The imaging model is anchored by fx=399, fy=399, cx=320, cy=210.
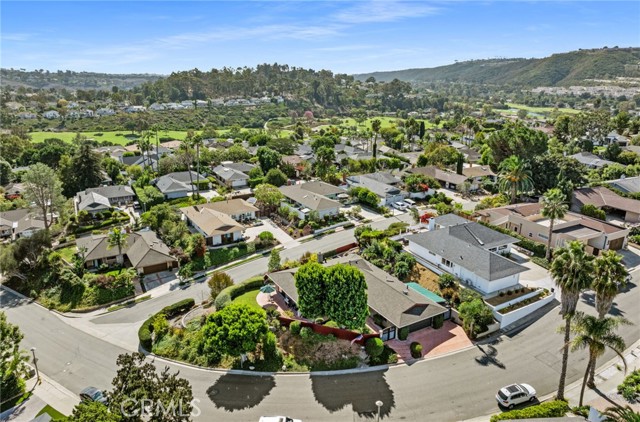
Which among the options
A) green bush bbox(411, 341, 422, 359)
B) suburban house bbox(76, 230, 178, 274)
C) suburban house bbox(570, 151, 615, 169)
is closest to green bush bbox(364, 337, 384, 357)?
green bush bbox(411, 341, 422, 359)

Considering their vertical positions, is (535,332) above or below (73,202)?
below

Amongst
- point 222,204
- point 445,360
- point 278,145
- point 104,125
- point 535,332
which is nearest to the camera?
point 445,360

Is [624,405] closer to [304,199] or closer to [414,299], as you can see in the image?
[414,299]

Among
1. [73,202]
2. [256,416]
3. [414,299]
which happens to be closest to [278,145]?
[73,202]

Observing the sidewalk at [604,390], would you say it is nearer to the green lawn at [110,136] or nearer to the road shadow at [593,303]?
the road shadow at [593,303]

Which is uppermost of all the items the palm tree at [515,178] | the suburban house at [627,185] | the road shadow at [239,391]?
the palm tree at [515,178]

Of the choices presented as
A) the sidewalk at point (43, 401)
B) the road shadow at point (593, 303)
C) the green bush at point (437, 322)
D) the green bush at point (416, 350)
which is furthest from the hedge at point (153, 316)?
the road shadow at point (593, 303)

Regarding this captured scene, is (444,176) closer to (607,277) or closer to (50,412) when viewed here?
(607,277)
